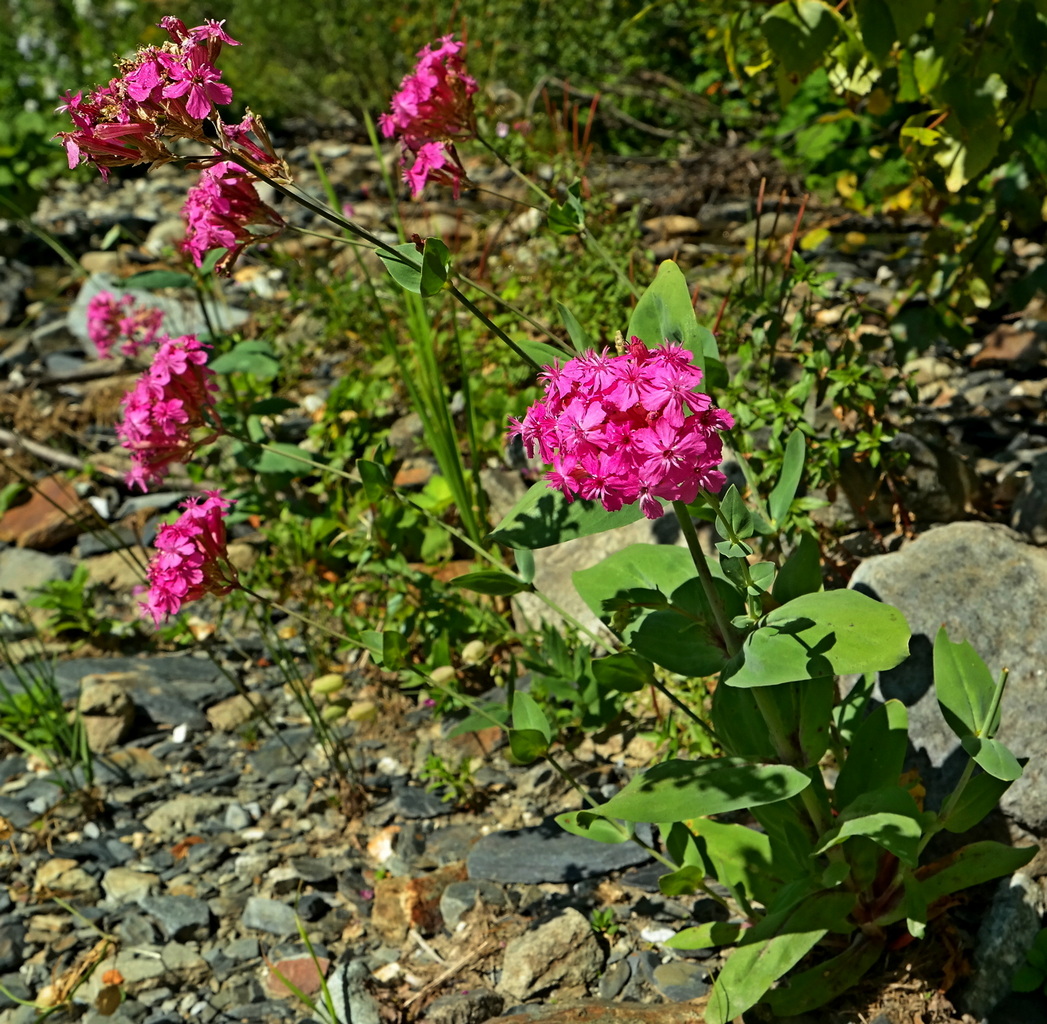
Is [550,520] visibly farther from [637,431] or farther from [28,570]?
[28,570]

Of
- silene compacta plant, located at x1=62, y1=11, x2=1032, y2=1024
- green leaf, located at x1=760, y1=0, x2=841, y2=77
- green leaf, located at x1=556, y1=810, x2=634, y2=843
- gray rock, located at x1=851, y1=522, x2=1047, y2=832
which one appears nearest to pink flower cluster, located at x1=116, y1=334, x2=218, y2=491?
silene compacta plant, located at x1=62, y1=11, x2=1032, y2=1024

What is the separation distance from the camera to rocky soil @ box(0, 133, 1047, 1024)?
7.09 ft

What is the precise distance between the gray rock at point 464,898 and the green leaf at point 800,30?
80.0 inches

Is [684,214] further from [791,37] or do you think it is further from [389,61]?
[389,61]

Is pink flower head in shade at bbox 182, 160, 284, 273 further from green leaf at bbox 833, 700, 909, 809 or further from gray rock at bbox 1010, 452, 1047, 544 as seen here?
gray rock at bbox 1010, 452, 1047, 544

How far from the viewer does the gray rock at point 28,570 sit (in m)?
4.12

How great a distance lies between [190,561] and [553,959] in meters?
1.13

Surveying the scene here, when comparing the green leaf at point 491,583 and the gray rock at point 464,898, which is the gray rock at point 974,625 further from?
the gray rock at point 464,898

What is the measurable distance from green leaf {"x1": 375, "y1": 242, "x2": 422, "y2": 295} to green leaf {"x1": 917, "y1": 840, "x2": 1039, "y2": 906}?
1424 millimetres

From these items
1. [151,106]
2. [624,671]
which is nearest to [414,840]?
[624,671]

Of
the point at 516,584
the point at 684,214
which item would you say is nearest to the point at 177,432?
the point at 516,584

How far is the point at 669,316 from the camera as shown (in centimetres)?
190

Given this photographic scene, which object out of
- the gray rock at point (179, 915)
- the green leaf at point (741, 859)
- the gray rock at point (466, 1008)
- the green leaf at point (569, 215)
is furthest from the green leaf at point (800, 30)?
the gray rock at point (179, 915)

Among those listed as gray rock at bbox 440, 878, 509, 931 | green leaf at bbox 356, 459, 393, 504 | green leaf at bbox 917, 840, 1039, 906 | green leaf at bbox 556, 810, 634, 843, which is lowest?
gray rock at bbox 440, 878, 509, 931
